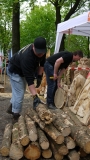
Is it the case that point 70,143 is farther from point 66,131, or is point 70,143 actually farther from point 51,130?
point 51,130

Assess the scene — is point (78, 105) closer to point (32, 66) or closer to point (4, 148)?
point (32, 66)

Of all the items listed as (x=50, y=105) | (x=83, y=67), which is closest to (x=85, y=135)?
(x=50, y=105)

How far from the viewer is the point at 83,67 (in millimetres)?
8312

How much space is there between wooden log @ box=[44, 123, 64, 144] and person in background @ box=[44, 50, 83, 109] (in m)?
2.49

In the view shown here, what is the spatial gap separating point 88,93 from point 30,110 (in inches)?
66.1

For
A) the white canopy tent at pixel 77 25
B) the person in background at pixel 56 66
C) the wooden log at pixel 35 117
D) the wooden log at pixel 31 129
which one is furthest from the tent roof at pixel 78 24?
the wooden log at pixel 31 129

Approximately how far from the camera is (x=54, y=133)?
13.3 feet

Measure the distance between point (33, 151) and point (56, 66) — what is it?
302 cm

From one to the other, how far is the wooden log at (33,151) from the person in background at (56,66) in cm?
263

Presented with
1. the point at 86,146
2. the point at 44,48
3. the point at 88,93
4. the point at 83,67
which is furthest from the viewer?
the point at 83,67

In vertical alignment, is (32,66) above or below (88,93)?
above

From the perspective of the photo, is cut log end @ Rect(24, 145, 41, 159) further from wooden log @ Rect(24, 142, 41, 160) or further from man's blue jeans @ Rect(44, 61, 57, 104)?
man's blue jeans @ Rect(44, 61, 57, 104)

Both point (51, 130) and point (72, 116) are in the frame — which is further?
point (72, 116)

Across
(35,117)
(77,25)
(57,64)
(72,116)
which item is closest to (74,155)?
(35,117)
